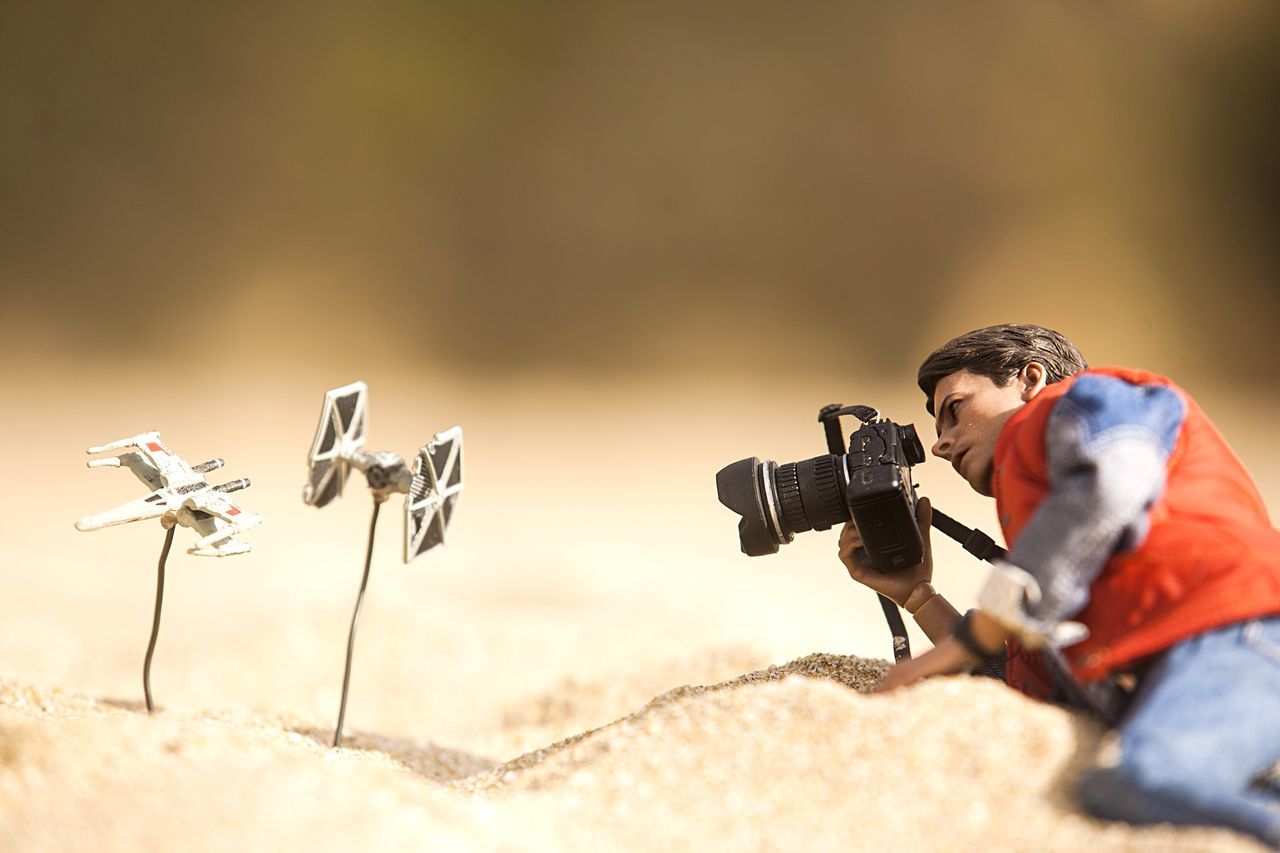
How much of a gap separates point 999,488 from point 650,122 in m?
7.39

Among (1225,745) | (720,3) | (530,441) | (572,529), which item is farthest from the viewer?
(720,3)

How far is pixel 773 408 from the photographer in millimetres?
8203

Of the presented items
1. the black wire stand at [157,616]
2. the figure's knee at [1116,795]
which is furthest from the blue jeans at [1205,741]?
the black wire stand at [157,616]

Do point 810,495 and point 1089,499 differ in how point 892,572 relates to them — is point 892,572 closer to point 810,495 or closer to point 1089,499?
point 810,495

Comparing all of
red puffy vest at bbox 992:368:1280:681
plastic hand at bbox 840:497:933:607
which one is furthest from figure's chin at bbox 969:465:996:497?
red puffy vest at bbox 992:368:1280:681

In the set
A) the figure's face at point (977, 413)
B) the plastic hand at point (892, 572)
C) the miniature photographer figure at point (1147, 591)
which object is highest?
the figure's face at point (977, 413)

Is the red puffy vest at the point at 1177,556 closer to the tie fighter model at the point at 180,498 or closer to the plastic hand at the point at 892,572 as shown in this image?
the plastic hand at the point at 892,572

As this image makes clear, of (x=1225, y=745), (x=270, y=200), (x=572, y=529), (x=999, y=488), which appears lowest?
(x=1225, y=745)

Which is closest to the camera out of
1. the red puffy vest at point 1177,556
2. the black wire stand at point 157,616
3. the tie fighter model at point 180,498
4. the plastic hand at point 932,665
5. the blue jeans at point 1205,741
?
the blue jeans at point 1205,741

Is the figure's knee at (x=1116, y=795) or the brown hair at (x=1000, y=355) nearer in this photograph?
the figure's knee at (x=1116, y=795)

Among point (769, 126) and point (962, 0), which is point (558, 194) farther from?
point (962, 0)

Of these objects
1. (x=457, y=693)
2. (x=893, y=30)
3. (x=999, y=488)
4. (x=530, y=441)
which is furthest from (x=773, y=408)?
(x=999, y=488)

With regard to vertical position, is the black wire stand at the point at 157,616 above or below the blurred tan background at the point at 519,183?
below

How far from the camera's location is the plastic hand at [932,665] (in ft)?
5.93
